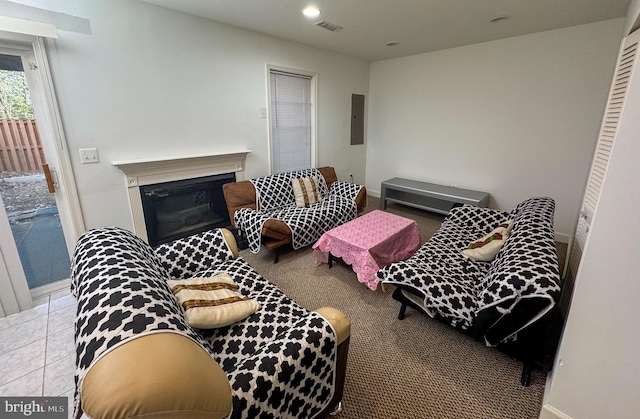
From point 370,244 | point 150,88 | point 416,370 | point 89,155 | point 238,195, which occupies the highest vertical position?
point 150,88

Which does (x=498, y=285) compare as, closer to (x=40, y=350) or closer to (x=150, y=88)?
(x=40, y=350)

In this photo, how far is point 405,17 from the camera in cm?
275

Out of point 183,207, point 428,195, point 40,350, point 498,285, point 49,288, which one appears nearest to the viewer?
point 498,285

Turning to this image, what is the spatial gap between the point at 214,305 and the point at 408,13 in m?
3.05

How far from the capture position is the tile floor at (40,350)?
1.58 meters

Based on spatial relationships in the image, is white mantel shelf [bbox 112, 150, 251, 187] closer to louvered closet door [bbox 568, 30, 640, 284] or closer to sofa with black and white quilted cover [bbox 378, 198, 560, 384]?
sofa with black and white quilted cover [bbox 378, 198, 560, 384]

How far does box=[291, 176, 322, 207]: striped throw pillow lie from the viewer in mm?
3594

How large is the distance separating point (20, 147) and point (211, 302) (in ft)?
7.11

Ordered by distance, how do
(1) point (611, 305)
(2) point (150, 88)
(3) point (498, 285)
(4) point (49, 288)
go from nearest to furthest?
(1) point (611, 305), (3) point (498, 285), (4) point (49, 288), (2) point (150, 88)

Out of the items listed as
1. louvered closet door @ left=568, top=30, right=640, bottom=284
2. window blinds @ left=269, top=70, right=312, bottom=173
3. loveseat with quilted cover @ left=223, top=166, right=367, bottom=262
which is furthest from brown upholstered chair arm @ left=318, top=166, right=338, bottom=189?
louvered closet door @ left=568, top=30, right=640, bottom=284

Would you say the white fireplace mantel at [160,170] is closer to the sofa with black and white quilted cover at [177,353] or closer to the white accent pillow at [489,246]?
the sofa with black and white quilted cover at [177,353]

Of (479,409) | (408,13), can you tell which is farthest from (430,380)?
(408,13)

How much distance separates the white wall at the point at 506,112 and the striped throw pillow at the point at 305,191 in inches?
75.7

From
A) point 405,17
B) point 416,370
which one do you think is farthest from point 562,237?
point 405,17
